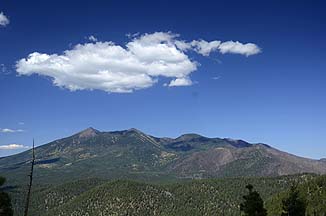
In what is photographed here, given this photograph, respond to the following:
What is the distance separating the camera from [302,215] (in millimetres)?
43062

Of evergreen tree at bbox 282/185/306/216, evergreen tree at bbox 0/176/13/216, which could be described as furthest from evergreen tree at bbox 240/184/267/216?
evergreen tree at bbox 0/176/13/216

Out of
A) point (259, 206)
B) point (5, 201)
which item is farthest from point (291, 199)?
point (5, 201)

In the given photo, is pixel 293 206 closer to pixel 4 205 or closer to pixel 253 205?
pixel 253 205

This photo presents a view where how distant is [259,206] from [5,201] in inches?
829

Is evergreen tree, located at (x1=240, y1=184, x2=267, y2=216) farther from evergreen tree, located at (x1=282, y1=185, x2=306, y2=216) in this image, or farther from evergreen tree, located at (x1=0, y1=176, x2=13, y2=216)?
evergreen tree, located at (x1=0, y1=176, x2=13, y2=216)

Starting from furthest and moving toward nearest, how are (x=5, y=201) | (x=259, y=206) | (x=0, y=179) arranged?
(x=259, y=206) → (x=5, y=201) → (x=0, y=179)

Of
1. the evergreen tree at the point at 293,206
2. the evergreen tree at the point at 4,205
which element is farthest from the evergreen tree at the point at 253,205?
the evergreen tree at the point at 4,205

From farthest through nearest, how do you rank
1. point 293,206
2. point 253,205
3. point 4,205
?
point 293,206 → point 253,205 → point 4,205

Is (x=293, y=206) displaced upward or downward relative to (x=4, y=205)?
upward

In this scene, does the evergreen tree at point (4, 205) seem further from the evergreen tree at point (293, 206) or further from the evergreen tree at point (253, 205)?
the evergreen tree at point (293, 206)

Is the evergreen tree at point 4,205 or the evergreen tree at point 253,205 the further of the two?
the evergreen tree at point 253,205

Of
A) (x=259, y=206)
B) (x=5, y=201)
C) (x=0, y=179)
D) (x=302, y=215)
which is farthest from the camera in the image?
(x=302, y=215)

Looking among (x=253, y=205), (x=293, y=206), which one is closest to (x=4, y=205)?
(x=253, y=205)

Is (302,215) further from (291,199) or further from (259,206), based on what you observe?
(259,206)
